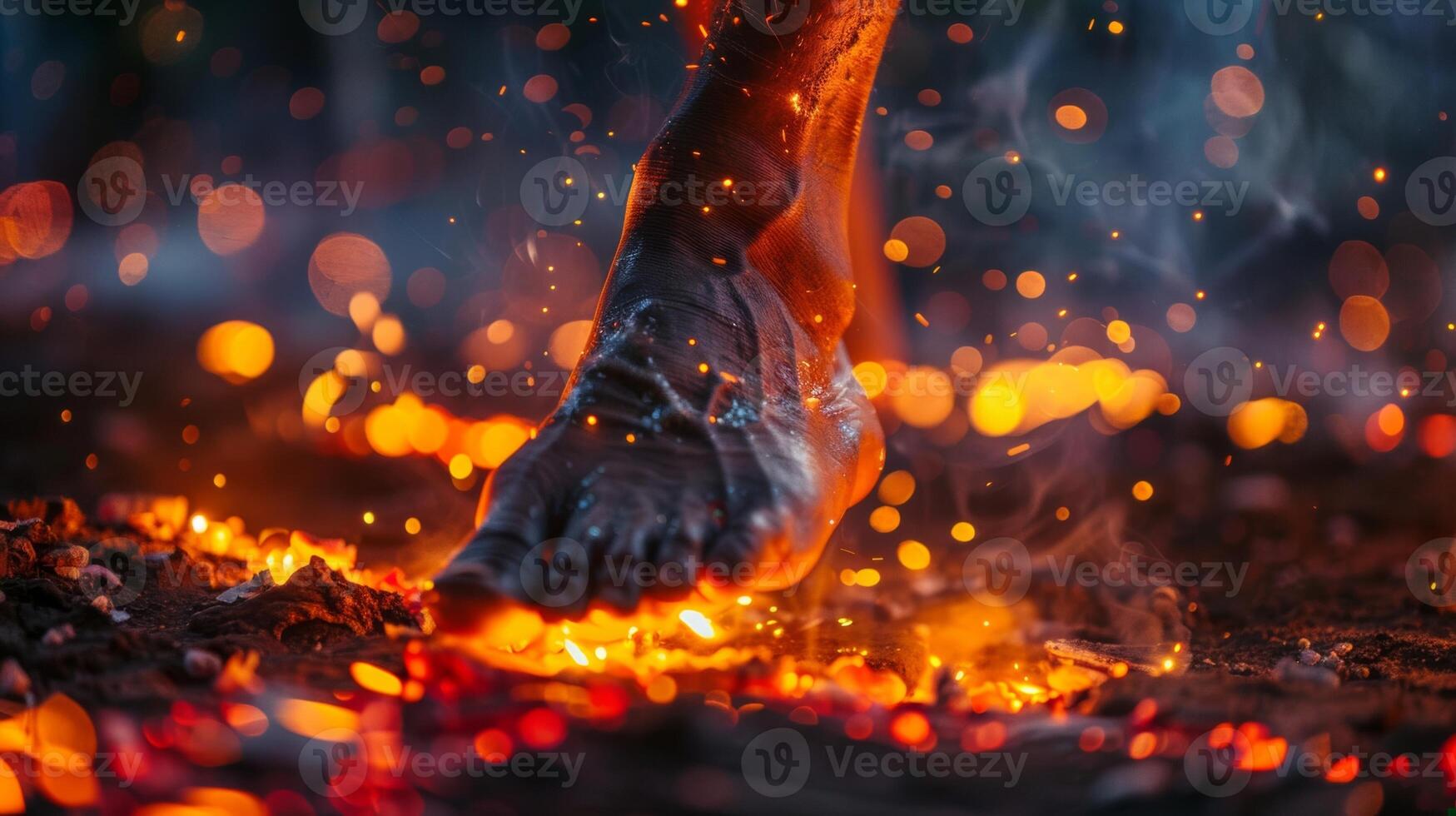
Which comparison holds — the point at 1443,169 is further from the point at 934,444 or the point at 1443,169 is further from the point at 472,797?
the point at 472,797

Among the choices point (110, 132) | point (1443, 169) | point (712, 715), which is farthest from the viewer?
point (110, 132)

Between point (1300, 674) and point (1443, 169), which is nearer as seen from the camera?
point (1300, 674)

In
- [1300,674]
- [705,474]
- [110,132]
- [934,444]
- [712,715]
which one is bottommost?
[934,444]

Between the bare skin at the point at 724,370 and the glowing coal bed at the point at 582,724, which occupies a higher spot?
the bare skin at the point at 724,370

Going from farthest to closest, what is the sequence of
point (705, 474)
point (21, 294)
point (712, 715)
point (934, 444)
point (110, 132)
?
1. point (110, 132)
2. point (21, 294)
3. point (934, 444)
4. point (705, 474)
5. point (712, 715)

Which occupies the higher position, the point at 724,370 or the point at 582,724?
the point at 724,370

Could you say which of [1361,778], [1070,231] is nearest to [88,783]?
[1361,778]

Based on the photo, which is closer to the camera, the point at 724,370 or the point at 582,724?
the point at 582,724

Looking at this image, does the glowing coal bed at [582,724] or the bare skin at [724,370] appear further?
the bare skin at [724,370]
